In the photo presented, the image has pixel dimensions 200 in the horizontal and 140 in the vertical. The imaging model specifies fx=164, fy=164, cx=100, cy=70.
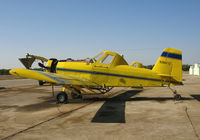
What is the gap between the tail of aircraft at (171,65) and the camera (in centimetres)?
975

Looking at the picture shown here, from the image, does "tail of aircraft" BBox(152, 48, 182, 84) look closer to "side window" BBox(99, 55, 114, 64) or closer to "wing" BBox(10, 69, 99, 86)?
"side window" BBox(99, 55, 114, 64)

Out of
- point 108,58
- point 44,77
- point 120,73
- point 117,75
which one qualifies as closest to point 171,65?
point 120,73

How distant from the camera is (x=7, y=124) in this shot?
585 cm

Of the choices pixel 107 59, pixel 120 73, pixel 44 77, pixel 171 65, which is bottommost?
pixel 44 77

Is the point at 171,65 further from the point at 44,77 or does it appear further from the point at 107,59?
the point at 44,77

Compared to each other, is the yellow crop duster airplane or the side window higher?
the side window

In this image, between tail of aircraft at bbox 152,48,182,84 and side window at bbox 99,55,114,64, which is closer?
tail of aircraft at bbox 152,48,182,84

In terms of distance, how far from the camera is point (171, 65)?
9.78m

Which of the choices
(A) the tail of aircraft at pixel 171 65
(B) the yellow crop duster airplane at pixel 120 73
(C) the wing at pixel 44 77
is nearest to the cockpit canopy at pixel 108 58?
(B) the yellow crop duster airplane at pixel 120 73

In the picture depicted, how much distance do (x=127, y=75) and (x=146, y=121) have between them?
4156mm

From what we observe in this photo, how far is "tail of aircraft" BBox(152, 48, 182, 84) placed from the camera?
9750 millimetres

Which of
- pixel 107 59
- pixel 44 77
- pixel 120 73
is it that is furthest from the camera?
pixel 107 59

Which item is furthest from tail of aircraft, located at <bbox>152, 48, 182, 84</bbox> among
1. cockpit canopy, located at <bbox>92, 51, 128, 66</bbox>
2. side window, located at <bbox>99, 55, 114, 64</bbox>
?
side window, located at <bbox>99, 55, 114, 64</bbox>

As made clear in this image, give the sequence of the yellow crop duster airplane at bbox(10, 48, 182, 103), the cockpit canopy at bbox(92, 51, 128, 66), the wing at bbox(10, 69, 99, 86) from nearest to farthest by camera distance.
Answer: the wing at bbox(10, 69, 99, 86) → the yellow crop duster airplane at bbox(10, 48, 182, 103) → the cockpit canopy at bbox(92, 51, 128, 66)
